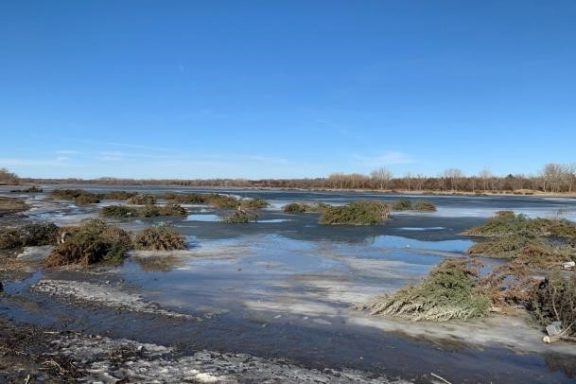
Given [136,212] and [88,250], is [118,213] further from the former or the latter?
A: [88,250]

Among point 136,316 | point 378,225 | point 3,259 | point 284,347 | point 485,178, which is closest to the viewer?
point 284,347

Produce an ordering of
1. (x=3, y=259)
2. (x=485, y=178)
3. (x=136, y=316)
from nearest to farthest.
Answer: (x=136, y=316) → (x=3, y=259) → (x=485, y=178)

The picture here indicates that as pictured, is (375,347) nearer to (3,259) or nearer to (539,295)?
(539,295)

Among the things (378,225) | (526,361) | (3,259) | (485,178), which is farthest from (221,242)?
(485,178)

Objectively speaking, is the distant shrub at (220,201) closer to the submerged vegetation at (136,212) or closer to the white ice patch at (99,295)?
the submerged vegetation at (136,212)

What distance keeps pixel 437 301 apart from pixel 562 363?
9.11ft

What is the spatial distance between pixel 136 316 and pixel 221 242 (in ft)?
42.0

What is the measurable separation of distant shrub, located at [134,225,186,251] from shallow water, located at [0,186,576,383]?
3.36 ft

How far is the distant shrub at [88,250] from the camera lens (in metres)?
16.5

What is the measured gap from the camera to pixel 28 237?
2139cm

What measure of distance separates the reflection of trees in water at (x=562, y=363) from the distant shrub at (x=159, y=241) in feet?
48.2

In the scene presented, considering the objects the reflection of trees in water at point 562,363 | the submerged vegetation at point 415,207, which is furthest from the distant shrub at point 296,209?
the reflection of trees in water at point 562,363

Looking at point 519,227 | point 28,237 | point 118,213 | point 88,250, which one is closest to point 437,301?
point 88,250

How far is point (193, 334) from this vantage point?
Result: 9133 mm
